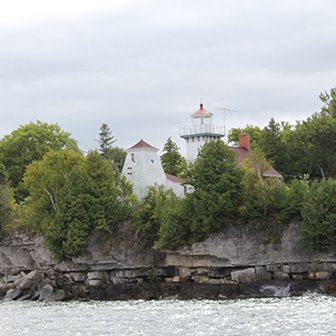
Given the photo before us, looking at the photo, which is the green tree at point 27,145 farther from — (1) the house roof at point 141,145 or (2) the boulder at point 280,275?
(2) the boulder at point 280,275

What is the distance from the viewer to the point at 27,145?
393 feet

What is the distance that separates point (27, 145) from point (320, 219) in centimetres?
5874

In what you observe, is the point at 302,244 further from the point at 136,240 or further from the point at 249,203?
the point at 136,240

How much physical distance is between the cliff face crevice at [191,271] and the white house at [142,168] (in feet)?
42.0

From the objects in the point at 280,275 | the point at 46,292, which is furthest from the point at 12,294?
the point at 280,275

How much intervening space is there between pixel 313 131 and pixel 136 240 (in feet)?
83.2

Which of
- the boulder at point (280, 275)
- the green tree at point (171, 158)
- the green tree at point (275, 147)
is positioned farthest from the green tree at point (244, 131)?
the boulder at point (280, 275)

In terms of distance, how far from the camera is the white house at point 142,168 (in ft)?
301

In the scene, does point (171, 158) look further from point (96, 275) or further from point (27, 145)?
point (96, 275)

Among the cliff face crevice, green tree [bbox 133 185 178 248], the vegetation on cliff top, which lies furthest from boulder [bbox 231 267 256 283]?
green tree [bbox 133 185 178 248]

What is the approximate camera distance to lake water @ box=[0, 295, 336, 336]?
147ft

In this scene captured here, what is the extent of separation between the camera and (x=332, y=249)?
68.8 metres

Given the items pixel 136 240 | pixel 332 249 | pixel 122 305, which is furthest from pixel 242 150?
pixel 122 305

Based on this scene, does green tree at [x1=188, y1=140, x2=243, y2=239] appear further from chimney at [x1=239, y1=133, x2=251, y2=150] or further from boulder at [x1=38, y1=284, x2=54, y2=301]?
chimney at [x1=239, y1=133, x2=251, y2=150]
